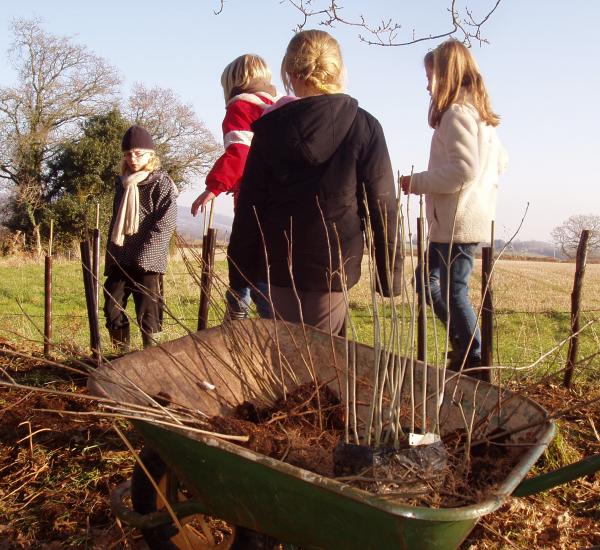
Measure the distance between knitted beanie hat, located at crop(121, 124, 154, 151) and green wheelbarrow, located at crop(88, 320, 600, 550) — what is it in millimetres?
2481

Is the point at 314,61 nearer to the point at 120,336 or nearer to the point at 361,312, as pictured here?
the point at 120,336

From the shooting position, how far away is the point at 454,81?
3.51m

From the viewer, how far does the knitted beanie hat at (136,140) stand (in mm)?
4445

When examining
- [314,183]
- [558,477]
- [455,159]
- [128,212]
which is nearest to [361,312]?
[128,212]

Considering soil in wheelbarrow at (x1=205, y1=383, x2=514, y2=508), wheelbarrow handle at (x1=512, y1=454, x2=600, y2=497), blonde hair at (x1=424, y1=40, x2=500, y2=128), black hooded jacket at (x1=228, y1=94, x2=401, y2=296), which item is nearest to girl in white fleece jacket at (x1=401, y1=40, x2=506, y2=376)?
blonde hair at (x1=424, y1=40, x2=500, y2=128)

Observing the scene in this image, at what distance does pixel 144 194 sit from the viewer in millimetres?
4508

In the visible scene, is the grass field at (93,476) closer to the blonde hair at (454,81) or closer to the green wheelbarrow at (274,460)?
the green wheelbarrow at (274,460)

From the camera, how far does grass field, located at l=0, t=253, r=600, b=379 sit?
5.05 meters

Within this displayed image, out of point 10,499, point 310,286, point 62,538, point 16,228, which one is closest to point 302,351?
point 310,286

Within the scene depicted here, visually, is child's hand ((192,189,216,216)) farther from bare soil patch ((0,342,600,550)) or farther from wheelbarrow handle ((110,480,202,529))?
wheelbarrow handle ((110,480,202,529))

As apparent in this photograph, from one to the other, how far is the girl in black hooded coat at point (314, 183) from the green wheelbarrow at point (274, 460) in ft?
1.78

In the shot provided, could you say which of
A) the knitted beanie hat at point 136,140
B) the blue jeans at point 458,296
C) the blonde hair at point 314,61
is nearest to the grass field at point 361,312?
the blue jeans at point 458,296

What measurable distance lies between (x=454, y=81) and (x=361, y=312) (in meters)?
5.06

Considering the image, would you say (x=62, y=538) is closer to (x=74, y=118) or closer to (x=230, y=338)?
(x=230, y=338)
